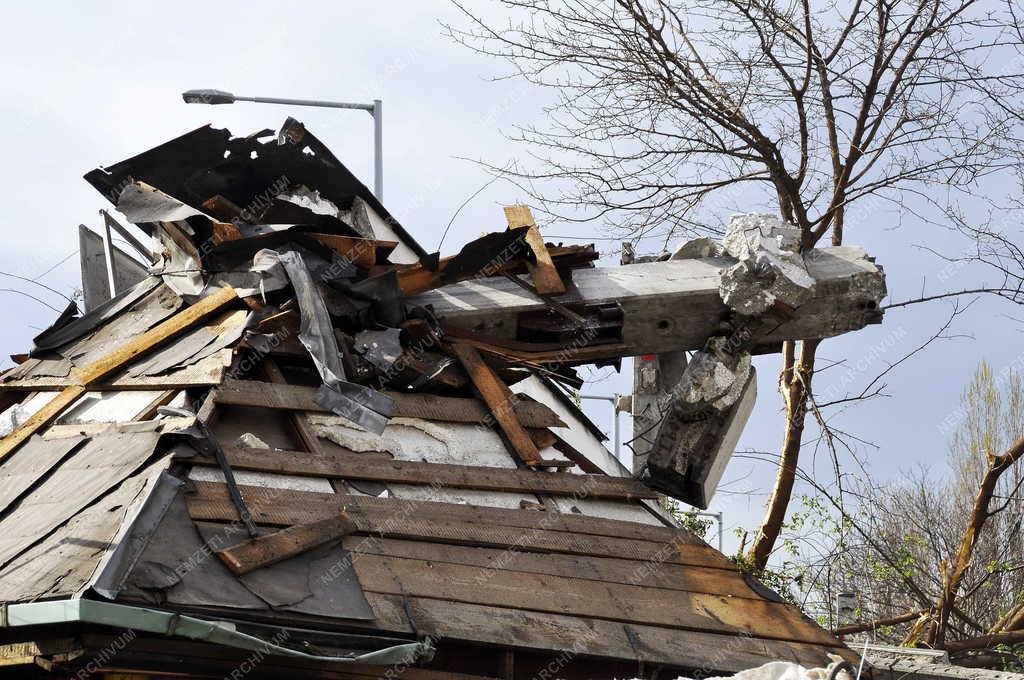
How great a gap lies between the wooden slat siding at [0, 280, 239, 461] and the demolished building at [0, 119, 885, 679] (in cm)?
2

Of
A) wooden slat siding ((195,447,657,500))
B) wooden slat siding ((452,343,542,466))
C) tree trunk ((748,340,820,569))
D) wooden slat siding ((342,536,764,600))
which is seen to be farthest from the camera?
tree trunk ((748,340,820,569))

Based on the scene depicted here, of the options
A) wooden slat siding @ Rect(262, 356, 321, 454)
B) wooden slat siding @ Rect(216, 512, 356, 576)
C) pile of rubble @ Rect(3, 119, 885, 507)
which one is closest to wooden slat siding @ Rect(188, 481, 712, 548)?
wooden slat siding @ Rect(216, 512, 356, 576)

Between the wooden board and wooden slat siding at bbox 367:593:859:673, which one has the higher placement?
the wooden board

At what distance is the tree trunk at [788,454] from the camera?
13.3m

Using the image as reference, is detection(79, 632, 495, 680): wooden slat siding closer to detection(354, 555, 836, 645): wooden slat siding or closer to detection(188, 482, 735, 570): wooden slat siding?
detection(354, 555, 836, 645): wooden slat siding

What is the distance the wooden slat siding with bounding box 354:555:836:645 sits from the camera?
638 cm

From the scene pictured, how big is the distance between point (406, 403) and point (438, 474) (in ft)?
2.11

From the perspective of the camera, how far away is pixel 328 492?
6.81 meters

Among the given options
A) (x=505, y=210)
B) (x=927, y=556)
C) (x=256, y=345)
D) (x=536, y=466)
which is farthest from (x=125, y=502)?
(x=927, y=556)

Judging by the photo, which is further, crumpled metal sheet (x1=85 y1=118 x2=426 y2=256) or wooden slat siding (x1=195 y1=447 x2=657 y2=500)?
crumpled metal sheet (x1=85 y1=118 x2=426 y2=256)

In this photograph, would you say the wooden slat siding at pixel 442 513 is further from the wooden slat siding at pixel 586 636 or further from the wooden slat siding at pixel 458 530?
the wooden slat siding at pixel 586 636

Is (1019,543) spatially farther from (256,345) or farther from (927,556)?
(256,345)

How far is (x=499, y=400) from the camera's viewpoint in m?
7.96

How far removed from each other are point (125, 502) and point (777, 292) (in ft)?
15.0
